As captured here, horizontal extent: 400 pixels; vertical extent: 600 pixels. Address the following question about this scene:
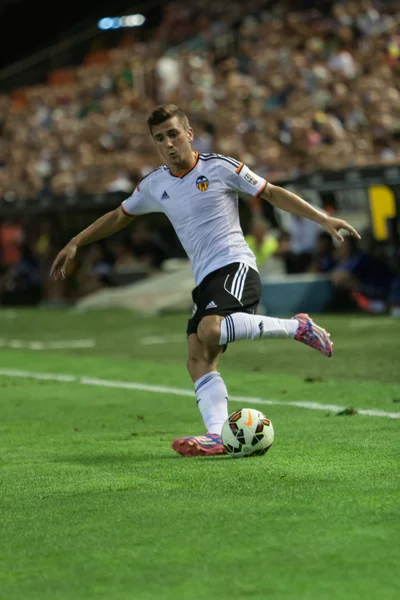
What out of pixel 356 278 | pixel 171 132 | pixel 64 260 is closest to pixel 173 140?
pixel 171 132

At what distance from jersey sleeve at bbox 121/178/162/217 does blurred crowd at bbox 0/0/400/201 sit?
12.3 metres

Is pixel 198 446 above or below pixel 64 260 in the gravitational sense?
below

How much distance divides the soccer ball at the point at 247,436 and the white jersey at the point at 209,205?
3.26ft

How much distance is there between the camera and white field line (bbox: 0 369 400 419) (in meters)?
7.88

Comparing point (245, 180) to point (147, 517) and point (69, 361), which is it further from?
point (69, 361)

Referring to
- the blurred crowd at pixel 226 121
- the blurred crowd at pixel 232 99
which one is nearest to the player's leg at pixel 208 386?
the blurred crowd at pixel 226 121

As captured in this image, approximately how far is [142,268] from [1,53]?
19.4 metres

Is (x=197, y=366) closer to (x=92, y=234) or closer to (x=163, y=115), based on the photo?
(x=92, y=234)

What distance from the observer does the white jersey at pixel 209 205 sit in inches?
266

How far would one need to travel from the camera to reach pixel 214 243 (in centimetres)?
676

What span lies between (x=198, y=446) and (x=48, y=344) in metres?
10.2

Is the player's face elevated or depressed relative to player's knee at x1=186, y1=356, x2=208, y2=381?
elevated

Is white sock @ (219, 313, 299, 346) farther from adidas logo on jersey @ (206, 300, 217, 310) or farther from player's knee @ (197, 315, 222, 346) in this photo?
adidas logo on jersey @ (206, 300, 217, 310)

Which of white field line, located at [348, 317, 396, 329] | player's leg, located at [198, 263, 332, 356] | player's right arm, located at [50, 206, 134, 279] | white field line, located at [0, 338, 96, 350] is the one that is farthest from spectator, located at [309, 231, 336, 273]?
player's leg, located at [198, 263, 332, 356]
